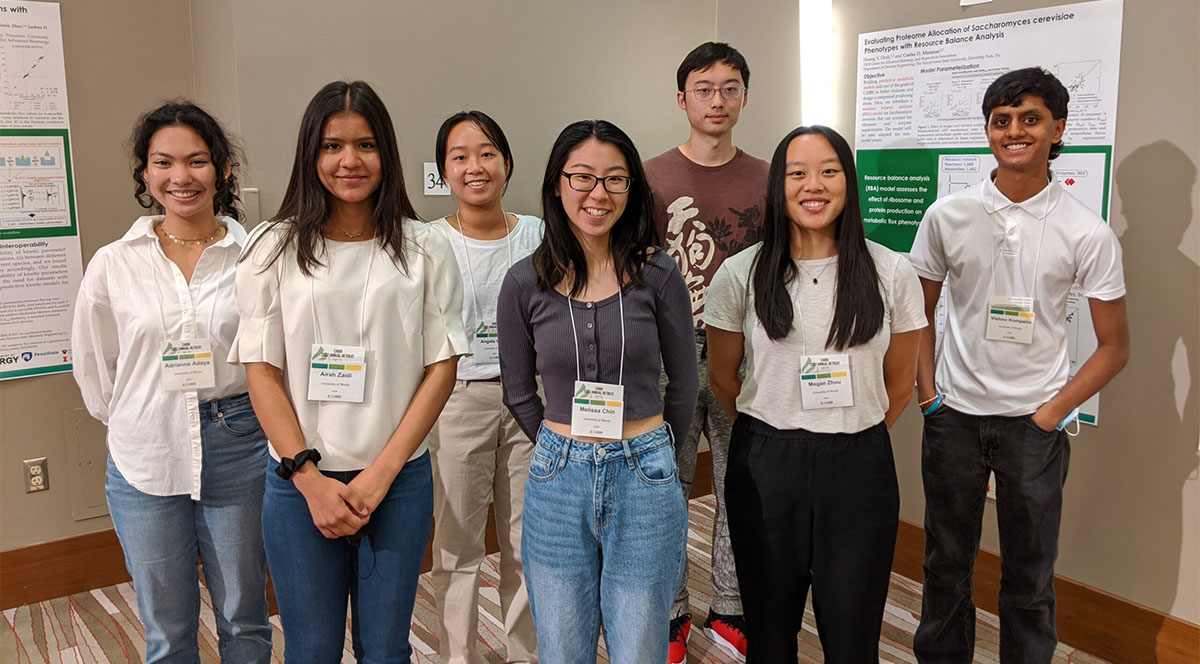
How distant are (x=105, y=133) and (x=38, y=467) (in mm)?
1268

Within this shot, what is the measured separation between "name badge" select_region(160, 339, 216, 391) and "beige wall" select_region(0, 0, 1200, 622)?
1.27 metres

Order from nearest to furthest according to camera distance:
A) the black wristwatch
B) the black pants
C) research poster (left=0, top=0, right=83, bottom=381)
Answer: the black wristwatch
the black pants
research poster (left=0, top=0, right=83, bottom=381)

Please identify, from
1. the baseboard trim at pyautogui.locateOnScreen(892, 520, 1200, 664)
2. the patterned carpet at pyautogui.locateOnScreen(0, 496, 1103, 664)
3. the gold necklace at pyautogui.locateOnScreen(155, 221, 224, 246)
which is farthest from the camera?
the patterned carpet at pyautogui.locateOnScreen(0, 496, 1103, 664)

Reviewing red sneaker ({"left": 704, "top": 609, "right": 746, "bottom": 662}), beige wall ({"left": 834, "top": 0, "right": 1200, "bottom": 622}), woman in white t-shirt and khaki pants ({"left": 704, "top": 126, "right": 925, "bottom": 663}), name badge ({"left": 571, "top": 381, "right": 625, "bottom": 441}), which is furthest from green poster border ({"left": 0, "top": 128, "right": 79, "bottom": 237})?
beige wall ({"left": 834, "top": 0, "right": 1200, "bottom": 622})

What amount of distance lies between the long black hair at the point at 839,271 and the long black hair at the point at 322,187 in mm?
843

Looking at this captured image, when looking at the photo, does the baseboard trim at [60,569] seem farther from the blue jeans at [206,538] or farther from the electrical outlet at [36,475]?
the blue jeans at [206,538]

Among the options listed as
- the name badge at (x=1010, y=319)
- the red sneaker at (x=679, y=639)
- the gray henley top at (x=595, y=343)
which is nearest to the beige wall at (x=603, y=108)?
the name badge at (x=1010, y=319)

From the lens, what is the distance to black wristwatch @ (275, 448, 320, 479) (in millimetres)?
1688

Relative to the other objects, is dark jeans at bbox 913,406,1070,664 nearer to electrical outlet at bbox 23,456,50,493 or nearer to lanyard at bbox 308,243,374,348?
lanyard at bbox 308,243,374,348

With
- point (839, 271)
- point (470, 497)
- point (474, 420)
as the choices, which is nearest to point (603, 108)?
point (474, 420)

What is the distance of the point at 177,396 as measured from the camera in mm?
1957

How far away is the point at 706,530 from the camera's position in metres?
3.78

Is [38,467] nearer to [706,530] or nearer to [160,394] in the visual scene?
[160,394]

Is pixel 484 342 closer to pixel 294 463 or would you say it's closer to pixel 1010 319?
pixel 294 463
